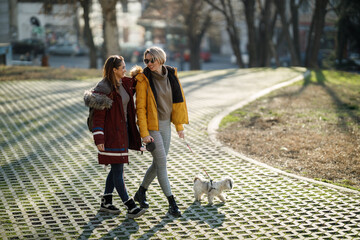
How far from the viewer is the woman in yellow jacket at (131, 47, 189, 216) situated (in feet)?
18.6

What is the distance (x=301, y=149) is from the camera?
8953 millimetres

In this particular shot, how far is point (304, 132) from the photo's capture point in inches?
402

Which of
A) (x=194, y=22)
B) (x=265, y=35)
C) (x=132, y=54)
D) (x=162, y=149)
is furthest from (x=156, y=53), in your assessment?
(x=132, y=54)

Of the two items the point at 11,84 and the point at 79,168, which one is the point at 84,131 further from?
the point at 11,84

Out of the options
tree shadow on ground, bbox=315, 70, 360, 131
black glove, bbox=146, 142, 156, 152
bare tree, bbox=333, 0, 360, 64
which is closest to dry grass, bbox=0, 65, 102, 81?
tree shadow on ground, bbox=315, 70, 360, 131

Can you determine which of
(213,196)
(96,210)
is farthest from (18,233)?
(213,196)

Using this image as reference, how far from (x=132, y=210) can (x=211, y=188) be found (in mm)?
980

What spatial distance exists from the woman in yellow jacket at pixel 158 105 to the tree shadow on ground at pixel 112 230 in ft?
1.68

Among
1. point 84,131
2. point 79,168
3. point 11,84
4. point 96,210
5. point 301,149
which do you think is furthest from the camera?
point 11,84

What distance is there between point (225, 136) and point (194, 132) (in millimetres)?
714

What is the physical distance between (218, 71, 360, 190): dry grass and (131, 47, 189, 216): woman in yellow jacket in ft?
8.23

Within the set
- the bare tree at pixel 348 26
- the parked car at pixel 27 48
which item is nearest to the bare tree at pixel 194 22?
the bare tree at pixel 348 26

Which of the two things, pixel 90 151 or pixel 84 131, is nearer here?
pixel 90 151

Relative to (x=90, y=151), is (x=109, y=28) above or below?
above
